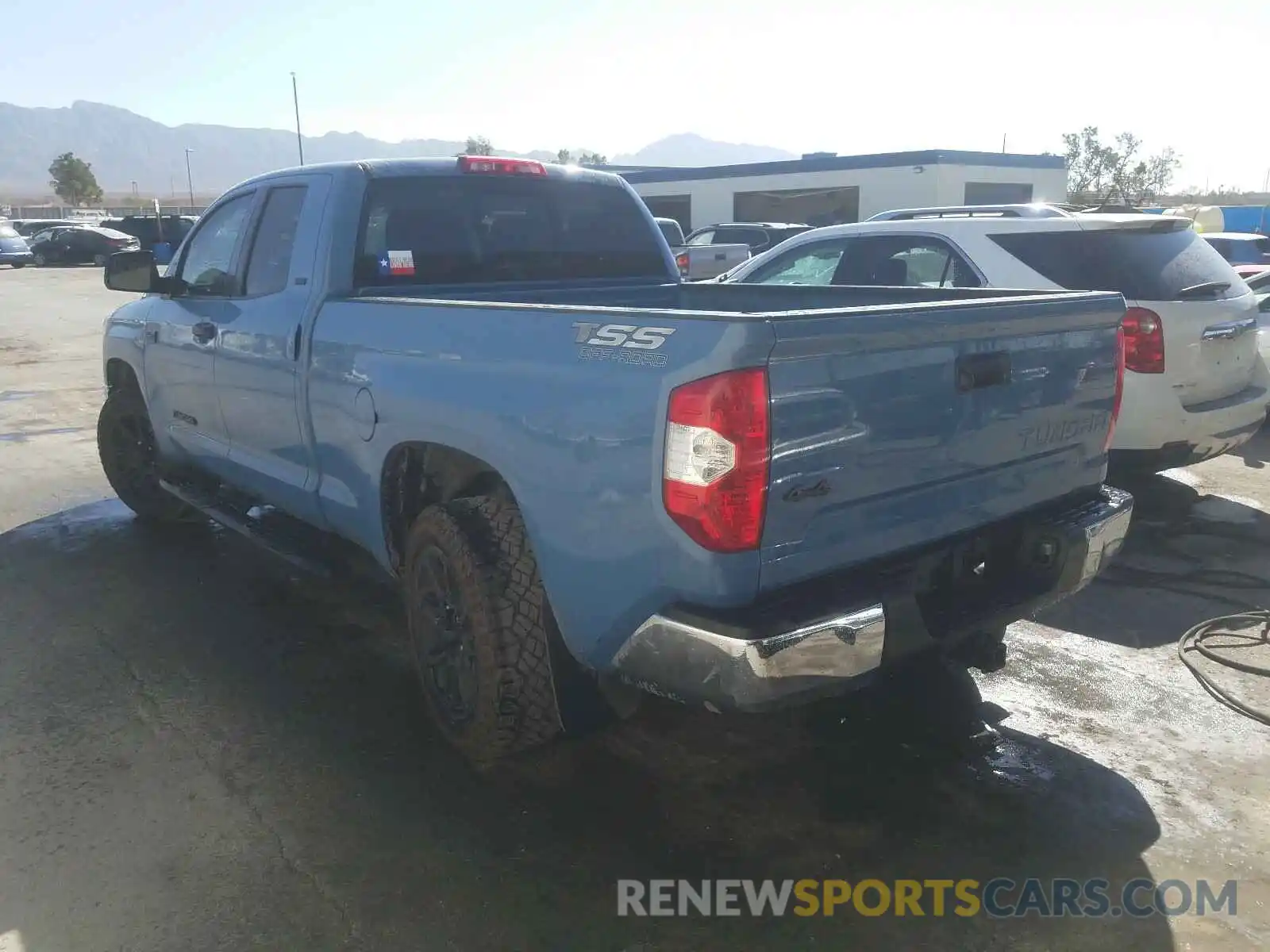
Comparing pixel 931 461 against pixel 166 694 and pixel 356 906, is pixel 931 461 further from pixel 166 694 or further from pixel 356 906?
pixel 166 694

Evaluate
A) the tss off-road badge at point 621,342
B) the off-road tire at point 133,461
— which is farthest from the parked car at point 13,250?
the tss off-road badge at point 621,342

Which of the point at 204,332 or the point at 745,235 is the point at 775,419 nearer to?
the point at 204,332

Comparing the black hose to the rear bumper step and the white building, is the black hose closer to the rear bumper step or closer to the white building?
the rear bumper step

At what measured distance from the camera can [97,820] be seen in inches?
125

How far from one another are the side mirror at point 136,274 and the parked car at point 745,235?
16216 millimetres

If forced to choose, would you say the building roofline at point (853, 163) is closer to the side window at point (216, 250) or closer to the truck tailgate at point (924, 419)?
the side window at point (216, 250)

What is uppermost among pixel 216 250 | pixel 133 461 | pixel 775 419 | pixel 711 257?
pixel 216 250

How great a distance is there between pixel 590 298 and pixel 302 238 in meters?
1.26

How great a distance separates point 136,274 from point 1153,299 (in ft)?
17.5

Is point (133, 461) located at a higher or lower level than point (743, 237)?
lower

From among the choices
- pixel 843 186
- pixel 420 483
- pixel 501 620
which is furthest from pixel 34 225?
pixel 501 620

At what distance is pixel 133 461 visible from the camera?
6.23 meters

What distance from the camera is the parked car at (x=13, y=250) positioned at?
33938 mm

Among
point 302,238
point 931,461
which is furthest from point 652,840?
point 302,238
